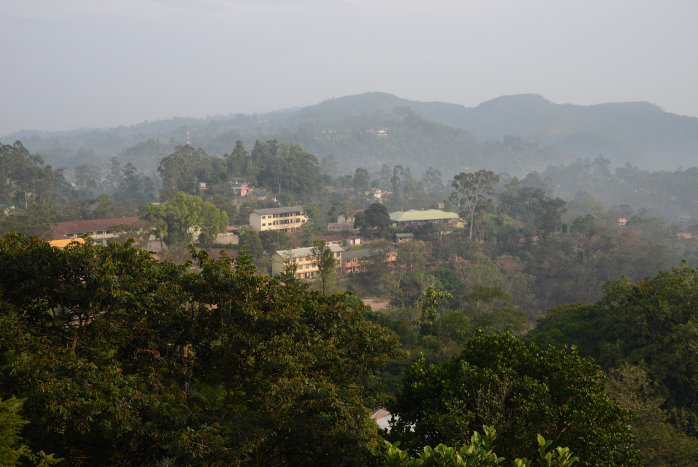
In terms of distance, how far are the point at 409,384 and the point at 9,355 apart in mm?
6077

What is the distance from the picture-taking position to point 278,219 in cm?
5175

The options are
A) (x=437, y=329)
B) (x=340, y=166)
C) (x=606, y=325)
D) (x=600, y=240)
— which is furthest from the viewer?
(x=340, y=166)

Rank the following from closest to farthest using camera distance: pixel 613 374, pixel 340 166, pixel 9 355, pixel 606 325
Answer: pixel 9 355, pixel 613 374, pixel 606 325, pixel 340 166

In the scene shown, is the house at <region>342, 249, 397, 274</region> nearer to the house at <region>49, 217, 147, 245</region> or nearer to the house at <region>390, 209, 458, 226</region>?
the house at <region>390, 209, 458, 226</region>

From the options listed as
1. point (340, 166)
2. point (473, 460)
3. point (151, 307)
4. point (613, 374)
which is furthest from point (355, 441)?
point (340, 166)

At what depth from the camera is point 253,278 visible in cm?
854

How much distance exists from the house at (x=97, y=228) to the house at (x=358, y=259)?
15946 mm

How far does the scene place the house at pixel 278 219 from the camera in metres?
51.1

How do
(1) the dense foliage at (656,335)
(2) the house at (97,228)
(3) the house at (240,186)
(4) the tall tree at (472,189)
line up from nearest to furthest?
(1) the dense foliage at (656,335)
(2) the house at (97,228)
(4) the tall tree at (472,189)
(3) the house at (240,186)

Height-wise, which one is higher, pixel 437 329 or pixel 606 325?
pixel 606 325

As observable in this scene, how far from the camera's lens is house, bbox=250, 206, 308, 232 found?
51.1 m

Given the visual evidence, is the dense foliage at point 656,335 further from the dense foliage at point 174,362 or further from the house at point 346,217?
the house at point 346,217

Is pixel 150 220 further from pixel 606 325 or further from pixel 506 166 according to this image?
pixel 506 166

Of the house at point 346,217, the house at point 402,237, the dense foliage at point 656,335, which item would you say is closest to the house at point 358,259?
the house at point 402,237
